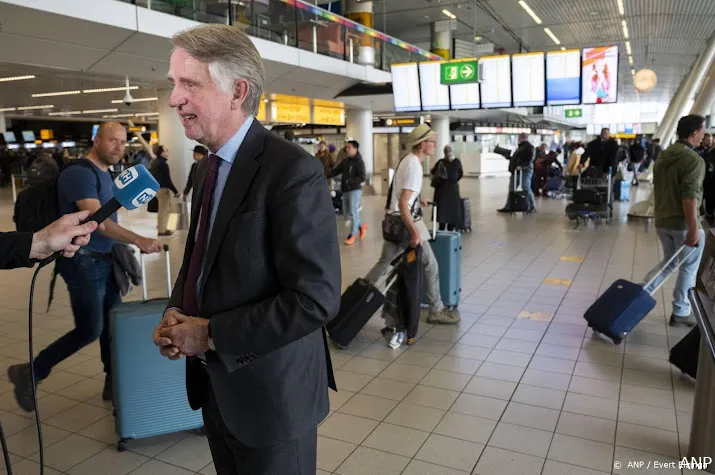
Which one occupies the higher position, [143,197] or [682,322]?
[143,197]

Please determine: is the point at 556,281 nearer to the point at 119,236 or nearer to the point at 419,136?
the point at 419,136

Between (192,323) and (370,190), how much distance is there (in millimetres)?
19752

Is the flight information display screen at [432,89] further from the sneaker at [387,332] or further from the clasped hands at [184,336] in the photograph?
the clasped hands at [184,336]

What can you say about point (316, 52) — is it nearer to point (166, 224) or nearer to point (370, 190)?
point (166, 224)

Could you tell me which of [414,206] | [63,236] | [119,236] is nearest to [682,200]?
[414,206]

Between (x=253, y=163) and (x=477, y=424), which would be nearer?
(x=253, y=163)

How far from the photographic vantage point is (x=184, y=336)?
136cm

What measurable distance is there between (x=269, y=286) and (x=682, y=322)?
16.6 ft

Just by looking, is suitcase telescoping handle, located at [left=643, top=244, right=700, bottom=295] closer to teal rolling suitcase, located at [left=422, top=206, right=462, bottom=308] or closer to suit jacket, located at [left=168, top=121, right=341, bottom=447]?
teal rolling suitcase, located at [left=422, top=206, right=462, bottom=308]

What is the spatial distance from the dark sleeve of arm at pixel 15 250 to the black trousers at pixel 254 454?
741 millimetres

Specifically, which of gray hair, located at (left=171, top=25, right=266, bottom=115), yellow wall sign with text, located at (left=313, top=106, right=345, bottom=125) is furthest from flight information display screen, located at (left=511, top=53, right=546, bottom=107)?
gray hair, located at (left=171, top=25, right=266, bottom=115)

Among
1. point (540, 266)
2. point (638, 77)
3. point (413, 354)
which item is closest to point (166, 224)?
point (540, 266)

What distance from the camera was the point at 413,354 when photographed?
4.70 meters

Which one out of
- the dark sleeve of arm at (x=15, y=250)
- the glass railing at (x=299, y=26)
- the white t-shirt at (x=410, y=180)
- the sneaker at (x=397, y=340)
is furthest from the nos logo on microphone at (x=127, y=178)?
the glass railing at (x=299, y=26)
